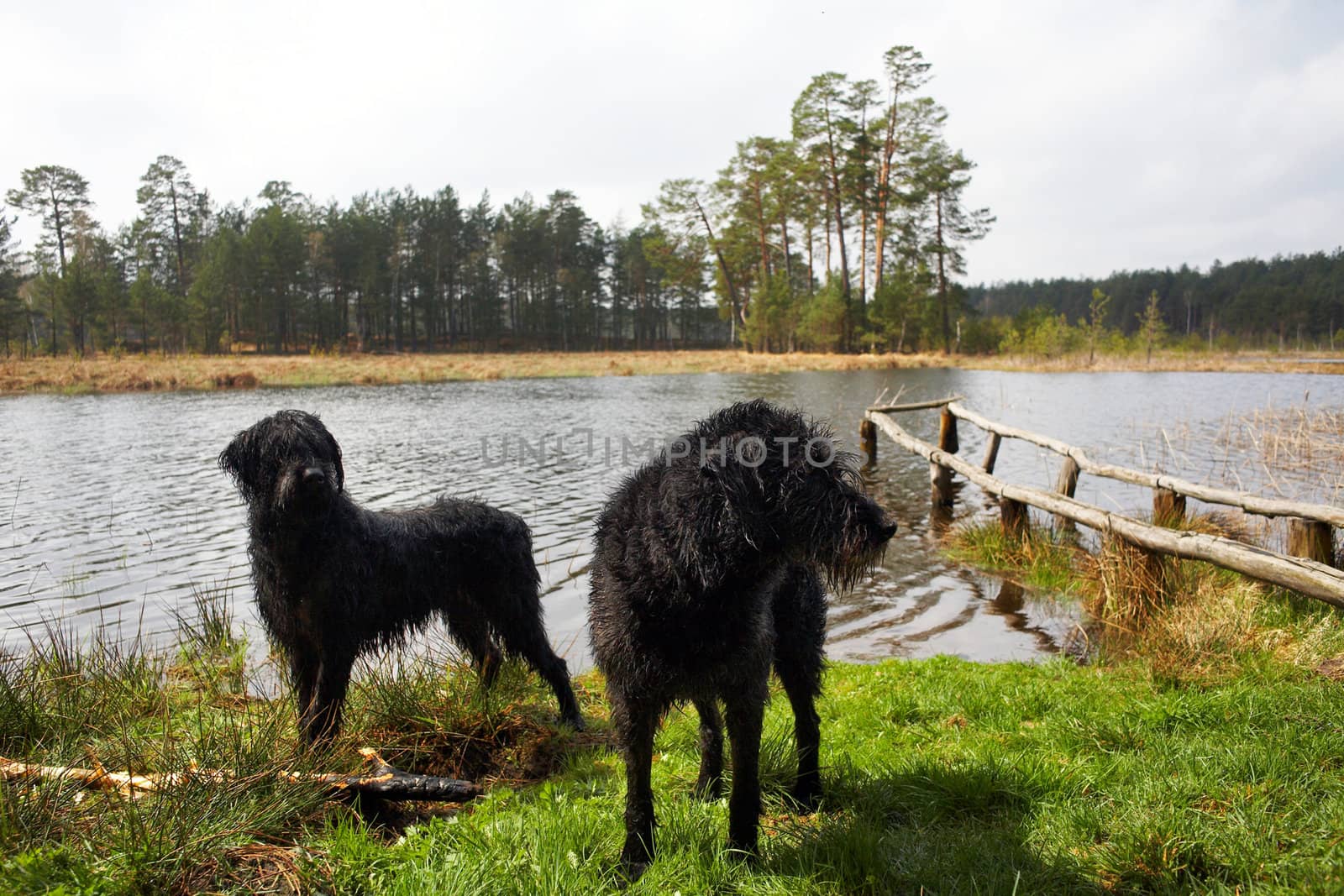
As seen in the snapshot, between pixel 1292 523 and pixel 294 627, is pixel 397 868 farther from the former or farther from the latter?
pixel 1292 523

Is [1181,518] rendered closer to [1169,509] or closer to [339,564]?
[1169,509]

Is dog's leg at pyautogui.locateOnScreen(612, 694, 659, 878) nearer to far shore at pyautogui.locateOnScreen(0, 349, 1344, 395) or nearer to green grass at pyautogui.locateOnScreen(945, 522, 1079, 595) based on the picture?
green grass at pyautogui.locateOnScreen(945, 522, 1079, 595)

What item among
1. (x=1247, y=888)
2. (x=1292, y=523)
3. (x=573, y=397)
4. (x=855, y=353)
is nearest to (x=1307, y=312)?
(x=855, y=353)

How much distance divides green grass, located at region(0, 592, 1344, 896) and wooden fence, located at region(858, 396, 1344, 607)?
0.66 m

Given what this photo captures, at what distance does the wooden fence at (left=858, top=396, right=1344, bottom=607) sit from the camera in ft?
16.9

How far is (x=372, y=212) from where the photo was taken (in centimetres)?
7662

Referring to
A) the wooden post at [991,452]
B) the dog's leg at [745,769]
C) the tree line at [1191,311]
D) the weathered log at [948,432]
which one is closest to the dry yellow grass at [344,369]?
the tree line at [1191,311]

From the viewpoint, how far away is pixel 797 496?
2.74 m

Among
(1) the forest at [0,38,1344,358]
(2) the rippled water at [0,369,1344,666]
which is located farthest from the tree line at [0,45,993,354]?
(2) the rippled water at [0,369,1344,666]

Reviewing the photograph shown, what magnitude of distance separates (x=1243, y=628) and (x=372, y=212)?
8382 cm

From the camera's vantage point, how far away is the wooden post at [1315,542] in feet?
19.7

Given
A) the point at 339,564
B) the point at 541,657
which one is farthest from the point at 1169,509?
the point at 339,564

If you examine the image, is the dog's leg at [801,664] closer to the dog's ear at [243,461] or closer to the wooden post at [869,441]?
the dog's ear at [243,461]

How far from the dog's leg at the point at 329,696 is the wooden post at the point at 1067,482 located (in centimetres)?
884
